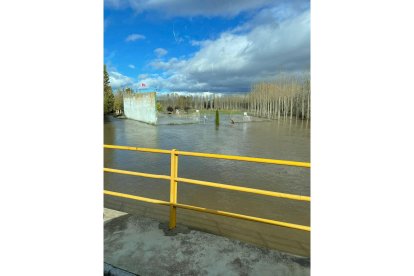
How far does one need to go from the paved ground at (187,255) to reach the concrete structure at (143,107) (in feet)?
60.7

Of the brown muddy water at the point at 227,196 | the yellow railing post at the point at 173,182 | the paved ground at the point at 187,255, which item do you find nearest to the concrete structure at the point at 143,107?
the brown muddy water at the point at 227,196

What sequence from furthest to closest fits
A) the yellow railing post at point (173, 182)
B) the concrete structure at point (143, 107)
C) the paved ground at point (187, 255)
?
the concrete structure at point (143, 107)
the yellow railing post at point (173, 182)
the paved ground at point (187, 255)

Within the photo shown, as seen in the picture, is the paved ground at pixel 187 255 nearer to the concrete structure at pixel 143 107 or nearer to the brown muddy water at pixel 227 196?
Result: the brown muddy water at pixel 227 196

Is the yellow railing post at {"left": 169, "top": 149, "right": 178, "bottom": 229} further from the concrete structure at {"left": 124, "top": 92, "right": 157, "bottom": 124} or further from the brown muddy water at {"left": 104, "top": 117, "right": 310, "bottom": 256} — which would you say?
the concrete structure at {"left": 124, "top": 92, "right": 157, "bottom": 124}

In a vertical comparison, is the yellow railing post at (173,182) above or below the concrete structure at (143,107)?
below

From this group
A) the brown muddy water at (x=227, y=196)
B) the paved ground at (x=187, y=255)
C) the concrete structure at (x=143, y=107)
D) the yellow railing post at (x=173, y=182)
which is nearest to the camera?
the paved ground at (x=187, y=255)

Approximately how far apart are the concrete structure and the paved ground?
18.5 m

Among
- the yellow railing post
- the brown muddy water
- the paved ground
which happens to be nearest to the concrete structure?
the brown muddy water

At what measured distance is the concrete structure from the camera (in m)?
21.3

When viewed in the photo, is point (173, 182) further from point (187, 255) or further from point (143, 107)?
point (143, 107)

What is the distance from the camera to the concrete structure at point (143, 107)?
840 inches
